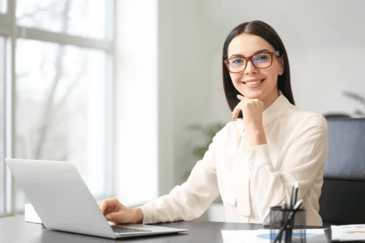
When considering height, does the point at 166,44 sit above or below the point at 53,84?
above

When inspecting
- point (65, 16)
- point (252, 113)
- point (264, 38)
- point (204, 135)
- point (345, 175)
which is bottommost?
point (204, 135)

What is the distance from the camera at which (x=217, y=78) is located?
4.95 metres

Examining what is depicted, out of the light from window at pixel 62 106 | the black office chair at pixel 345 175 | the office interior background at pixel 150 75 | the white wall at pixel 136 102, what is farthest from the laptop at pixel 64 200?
the white wall at pixel 136 102

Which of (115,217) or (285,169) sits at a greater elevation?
→ (285,169)

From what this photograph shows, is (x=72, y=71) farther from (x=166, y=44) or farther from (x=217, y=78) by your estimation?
(x=217, y=78)

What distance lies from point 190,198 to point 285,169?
349mm

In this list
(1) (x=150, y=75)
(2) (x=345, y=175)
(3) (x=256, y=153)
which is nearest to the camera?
(3) (x=256, y=153)

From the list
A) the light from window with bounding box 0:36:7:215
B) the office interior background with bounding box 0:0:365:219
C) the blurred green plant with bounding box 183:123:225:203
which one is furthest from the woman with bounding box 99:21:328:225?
the blurred green plant with bounding box 183:123:225:203

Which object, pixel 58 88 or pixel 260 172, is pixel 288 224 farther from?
pixel 58 88

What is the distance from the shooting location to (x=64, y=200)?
1214mm

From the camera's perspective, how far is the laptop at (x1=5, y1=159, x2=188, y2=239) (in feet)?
3.73

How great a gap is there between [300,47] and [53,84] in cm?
215

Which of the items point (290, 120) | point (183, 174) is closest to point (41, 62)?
point (183, 174)

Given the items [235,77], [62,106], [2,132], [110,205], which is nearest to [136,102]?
[62,106]
